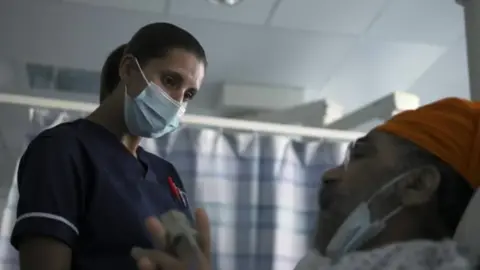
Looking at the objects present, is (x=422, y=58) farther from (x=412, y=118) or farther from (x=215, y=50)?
(x=412, y=118)

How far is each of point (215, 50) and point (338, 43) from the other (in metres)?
0.45

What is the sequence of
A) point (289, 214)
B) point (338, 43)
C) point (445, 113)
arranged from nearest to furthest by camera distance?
point (445, 113)
point (289, 214)
point (338, 43)

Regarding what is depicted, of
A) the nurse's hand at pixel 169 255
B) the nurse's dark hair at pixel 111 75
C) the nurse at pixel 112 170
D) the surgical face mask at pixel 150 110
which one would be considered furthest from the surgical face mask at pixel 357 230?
Answer: the nurse's dark hair at pixel 111 75

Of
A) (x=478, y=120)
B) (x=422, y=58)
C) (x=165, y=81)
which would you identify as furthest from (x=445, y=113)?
(x=422, y=58)

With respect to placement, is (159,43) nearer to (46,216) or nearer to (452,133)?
(46,216)

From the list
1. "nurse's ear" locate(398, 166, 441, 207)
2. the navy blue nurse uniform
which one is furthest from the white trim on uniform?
"nurse's ear" locate(398, 166, 441, 207)

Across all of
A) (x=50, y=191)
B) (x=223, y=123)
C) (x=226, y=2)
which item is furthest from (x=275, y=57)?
(x=50, y=191)

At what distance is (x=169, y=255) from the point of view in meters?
0.67

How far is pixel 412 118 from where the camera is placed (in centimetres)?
83

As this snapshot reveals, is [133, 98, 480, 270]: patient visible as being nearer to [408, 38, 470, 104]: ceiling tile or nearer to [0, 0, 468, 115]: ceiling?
[0, 0, 468, 115]: ceiling

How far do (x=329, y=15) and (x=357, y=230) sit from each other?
4.58ft

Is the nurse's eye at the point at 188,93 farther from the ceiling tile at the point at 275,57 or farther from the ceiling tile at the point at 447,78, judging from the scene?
the ceiling tile at the point at 447,78

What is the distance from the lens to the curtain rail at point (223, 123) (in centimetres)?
142

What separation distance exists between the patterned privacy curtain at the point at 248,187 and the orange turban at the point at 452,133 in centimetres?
70
